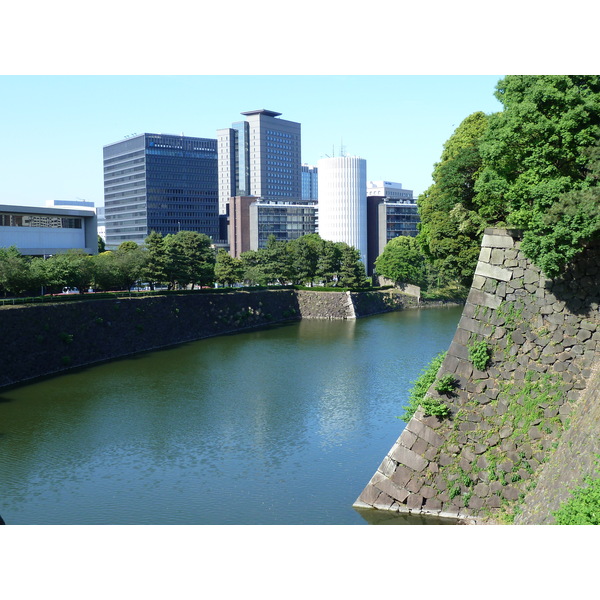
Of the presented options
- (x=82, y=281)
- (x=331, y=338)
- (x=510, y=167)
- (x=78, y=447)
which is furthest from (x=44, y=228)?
(x=510, y=167)

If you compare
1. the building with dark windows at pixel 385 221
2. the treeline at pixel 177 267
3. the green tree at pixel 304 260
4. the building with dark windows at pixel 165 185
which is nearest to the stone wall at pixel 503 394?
the treeline at pixel 177 267

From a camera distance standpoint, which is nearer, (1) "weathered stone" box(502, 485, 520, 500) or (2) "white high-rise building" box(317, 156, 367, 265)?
(1) "weathered stone" box(502, 485, 520, 500)

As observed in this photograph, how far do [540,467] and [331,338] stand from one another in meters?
36.8

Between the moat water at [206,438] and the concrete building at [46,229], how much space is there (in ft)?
60.5

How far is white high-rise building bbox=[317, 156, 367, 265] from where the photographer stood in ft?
381

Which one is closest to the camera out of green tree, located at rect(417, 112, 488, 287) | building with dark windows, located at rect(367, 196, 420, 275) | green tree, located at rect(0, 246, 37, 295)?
green tree, located at rect(417, 112, 488, 287)

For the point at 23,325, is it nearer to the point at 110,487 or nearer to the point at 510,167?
the point at 110,487

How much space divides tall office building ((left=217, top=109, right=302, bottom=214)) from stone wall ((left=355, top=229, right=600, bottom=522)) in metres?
164

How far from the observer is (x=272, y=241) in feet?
252

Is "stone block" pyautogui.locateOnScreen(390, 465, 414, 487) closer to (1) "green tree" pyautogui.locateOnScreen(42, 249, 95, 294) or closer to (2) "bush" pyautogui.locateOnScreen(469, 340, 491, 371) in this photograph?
(2) "bush" pyautogui.locateOnScreen(469, 340, 491, 371)

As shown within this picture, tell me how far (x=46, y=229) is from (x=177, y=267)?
11177 millimetres

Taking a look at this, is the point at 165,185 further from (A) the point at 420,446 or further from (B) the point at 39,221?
(A) the point at 420,446

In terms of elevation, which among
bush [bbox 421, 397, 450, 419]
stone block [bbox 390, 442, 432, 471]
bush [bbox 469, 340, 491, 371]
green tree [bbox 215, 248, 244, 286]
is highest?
green tree [bbox 215, 248, 244, 286]

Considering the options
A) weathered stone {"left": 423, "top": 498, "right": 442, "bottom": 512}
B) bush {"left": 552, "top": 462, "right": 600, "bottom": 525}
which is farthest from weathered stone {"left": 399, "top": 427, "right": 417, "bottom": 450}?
bush {"left": 552, "top": 462, "right": 600, "bottom": 525}
